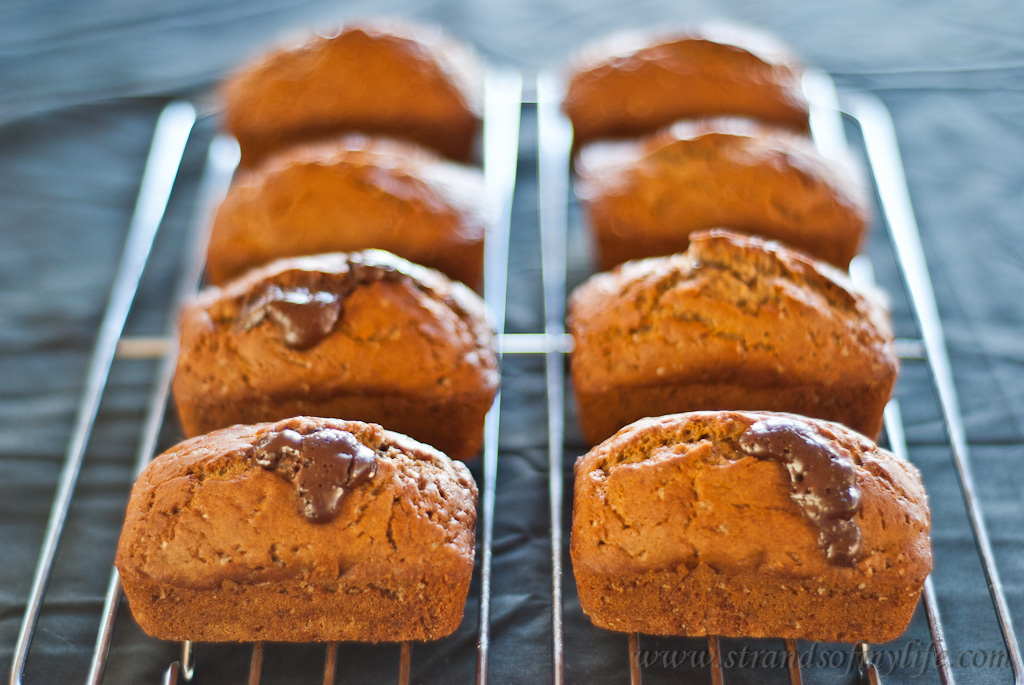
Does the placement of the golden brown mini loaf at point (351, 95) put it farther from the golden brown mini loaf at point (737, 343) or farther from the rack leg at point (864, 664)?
the rack leg at point (864, 664)

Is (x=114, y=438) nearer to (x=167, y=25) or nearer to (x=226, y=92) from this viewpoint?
(x=226, y=92)

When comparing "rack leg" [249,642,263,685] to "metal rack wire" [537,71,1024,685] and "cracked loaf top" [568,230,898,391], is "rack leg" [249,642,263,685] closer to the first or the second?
"metal rack wire" [537,71,1024,685]

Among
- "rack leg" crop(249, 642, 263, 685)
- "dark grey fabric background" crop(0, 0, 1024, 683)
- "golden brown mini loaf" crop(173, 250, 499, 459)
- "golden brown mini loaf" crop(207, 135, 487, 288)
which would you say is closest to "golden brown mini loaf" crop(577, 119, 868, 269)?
"golden brown mini loaf" crop(207, 135, 487, 288)

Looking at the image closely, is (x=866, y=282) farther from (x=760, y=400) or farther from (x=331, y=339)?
(x=331, y=339)

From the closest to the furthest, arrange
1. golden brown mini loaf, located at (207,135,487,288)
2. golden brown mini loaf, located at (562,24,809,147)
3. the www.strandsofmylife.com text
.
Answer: the www.strandsofmylife.com text
golden brown mini loaf, located at (207,135,487,288)
golden brown mini loaf, located at (562,24,809,147)

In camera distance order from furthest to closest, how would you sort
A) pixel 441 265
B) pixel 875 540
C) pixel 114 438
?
pixel 114 438
pixel 441 265
pixel 875 540

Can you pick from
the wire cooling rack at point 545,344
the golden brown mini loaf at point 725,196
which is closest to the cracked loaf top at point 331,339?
the wire cooling rack at point 545,344

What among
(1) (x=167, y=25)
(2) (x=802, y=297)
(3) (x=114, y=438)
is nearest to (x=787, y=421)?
(2) (x=802, y=297)

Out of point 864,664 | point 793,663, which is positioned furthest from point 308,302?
point 864,664
